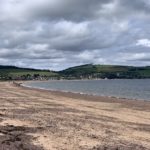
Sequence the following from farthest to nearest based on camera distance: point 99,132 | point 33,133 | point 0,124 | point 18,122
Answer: point 18,122 < point 0,124 < point 99,132 < point 33,133

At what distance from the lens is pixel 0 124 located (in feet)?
69.8

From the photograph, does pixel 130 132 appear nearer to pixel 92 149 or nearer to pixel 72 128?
pixel 72 128

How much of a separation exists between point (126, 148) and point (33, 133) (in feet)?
15.8

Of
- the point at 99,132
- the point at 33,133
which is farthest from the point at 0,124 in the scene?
the point at 99,132

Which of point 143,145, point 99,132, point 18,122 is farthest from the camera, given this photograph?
point 18,122

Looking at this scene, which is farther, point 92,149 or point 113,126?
point 113,126

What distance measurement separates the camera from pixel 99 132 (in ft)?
65.5

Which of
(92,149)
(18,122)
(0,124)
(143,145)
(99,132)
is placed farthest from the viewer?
(18,122)

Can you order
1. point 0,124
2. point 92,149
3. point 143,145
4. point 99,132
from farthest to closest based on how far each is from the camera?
point 0,124 → point 99,132 → point 143,145 → point 92,149

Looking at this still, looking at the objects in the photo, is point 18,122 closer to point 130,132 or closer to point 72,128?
point 72,128

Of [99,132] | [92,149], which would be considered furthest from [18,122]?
[92,149]

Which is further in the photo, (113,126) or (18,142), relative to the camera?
(113,126)

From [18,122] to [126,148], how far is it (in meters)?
8.53

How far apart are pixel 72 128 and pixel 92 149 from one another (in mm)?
5520
